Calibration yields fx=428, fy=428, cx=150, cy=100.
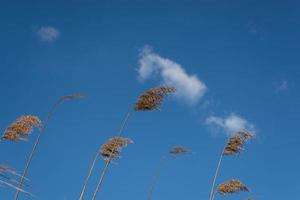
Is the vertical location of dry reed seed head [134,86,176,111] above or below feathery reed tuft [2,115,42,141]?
above

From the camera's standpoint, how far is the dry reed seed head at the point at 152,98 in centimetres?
698

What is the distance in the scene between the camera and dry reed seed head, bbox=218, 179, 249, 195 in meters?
7.42

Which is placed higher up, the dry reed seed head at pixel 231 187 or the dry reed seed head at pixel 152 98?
the dry reed seed head at pixel 152 98

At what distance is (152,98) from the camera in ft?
23.2

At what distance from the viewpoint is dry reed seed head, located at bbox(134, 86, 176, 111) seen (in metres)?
6.98

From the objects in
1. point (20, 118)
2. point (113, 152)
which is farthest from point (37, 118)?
point (113, 152)

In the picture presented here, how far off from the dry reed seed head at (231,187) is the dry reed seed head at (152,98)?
1.91 metres

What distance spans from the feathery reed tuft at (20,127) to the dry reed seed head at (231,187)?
3.42 meters

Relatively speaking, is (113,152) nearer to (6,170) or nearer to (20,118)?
(20,118)

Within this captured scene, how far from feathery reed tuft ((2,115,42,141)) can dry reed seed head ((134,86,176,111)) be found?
1839 mm

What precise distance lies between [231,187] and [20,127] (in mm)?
3743

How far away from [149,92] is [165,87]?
0.31 meters

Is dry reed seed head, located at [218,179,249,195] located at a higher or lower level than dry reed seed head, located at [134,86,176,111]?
lower

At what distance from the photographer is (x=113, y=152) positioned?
780 cm
